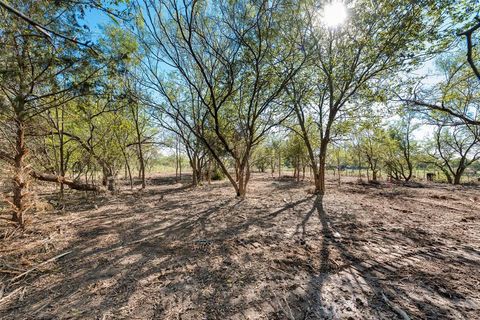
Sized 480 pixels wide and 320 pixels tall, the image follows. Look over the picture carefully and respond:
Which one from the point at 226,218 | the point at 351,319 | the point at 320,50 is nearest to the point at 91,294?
the point at 351,319

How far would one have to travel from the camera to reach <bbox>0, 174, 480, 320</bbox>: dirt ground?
1931mm

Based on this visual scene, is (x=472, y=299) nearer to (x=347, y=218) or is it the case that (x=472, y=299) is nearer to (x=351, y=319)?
(x=351, y=319)

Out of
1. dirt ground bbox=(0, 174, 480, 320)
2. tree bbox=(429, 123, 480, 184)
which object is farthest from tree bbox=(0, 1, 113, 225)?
tree bbox=(429, 123, 480, 184)

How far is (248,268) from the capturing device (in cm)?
265

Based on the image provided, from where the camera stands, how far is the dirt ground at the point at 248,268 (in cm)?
193

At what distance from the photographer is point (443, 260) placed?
272 cm

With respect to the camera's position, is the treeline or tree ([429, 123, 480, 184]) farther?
tree ([429, 123, 480, 184])

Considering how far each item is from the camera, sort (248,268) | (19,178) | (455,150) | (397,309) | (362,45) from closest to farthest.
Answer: (397,309) < (248,268) < (19,178) < (362,45) < (455,150)

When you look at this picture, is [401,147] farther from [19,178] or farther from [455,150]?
[19,178]

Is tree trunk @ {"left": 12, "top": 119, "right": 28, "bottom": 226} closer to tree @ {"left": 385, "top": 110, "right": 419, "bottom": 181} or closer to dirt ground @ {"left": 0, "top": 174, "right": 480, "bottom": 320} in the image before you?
dirt ground @ {"left": 0, "top": 174, "right": 480, "bottom": 320}

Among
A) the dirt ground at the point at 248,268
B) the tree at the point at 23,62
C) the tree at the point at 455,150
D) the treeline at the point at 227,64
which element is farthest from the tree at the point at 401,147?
the tree at the point at 23,62

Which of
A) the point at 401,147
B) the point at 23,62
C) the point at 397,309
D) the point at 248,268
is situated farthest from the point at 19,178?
the point at 401,147

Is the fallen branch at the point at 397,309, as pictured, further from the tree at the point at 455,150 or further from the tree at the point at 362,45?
the tree at the point at 455,150

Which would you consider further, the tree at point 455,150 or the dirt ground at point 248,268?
the tree at point 455,150
